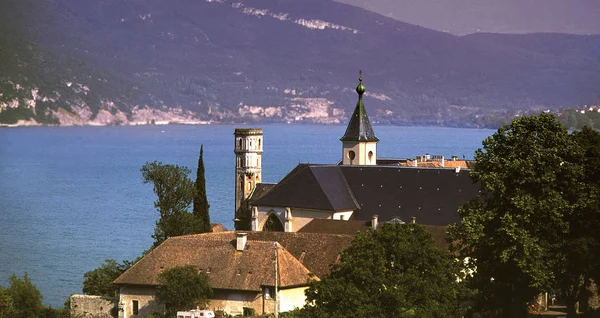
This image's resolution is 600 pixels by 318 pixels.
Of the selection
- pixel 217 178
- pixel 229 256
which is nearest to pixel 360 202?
pixel 229 256

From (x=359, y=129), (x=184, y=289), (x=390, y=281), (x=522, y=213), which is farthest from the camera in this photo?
(x=359, y=129)

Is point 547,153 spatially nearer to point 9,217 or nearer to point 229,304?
point 229,304

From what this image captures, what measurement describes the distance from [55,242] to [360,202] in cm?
3605

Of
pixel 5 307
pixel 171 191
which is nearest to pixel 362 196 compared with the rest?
pixel 171 191

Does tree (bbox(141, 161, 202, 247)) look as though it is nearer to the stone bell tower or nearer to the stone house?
the stone bell tower

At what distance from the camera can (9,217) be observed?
130 meters

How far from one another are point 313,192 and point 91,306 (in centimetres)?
2032

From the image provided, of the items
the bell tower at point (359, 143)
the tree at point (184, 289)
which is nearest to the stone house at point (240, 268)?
the tree at point (184, 289)

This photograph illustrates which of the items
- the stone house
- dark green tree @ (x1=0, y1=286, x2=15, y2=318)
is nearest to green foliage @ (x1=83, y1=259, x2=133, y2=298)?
the stone house

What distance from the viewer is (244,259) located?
5659cm

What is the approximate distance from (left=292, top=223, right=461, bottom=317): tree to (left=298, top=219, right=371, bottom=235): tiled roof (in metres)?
19.4

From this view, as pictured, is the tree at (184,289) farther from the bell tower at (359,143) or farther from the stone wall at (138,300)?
the bell tower at (359,143)

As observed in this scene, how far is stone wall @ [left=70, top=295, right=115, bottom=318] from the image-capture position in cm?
5816

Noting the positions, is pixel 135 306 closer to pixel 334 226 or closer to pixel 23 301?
pixel 23 301
